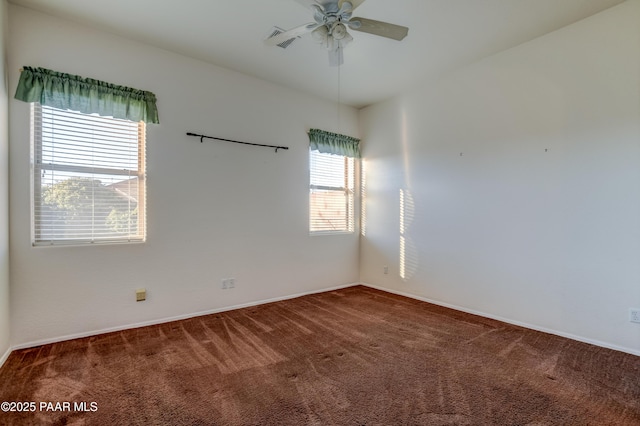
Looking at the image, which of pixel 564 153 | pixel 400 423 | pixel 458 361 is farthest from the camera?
pixel 564 153

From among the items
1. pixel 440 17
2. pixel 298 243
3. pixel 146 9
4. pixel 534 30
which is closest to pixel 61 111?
pixel 146 9

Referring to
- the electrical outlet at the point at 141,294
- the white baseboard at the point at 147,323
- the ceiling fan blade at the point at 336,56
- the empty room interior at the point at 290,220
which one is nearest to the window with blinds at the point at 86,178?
the empty room interior at the point at 290,220

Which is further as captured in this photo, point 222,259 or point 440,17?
point 222,259

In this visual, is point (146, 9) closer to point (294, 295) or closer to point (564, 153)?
point (294, 295)

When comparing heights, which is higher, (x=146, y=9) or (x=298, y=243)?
(x=146, y=9)

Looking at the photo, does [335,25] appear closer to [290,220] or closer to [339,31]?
[339,31]

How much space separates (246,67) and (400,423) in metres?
3.81

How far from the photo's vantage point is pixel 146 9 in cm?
260

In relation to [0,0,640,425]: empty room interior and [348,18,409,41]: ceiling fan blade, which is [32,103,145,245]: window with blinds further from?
[348,18,409,41]: ceiling fan blade

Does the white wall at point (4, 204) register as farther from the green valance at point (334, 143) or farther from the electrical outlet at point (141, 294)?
the green valance at point (334, 143)

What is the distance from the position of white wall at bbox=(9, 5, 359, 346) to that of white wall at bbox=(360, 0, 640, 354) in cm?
152

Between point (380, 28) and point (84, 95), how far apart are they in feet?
8.92

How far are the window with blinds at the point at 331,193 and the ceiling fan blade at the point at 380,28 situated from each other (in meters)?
2.35

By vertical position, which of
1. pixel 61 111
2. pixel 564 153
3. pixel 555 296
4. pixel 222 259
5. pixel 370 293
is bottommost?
pixel 370 293
